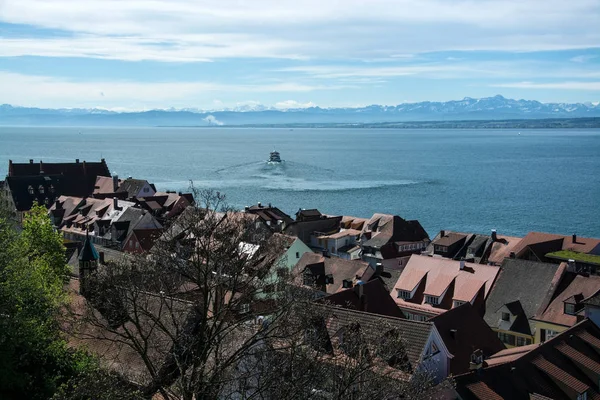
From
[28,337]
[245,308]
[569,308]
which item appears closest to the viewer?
[245,308]

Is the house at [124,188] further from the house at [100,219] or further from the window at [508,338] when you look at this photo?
the window at [508,338]

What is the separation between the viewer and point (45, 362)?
Result: 31.1 m

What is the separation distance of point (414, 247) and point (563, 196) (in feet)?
289

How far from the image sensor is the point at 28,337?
97.2 ft

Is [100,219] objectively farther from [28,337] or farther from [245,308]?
[245,308]

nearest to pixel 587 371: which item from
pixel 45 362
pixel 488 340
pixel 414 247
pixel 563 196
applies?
pixel 488 340

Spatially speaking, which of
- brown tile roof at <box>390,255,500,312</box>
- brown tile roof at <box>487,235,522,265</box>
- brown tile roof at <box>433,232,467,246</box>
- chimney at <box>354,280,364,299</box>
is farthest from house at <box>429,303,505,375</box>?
brown tile roof at <box>433,232,467,246</box>

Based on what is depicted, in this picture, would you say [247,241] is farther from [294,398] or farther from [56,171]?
[56,171]

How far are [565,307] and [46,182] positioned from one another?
70.7 meters

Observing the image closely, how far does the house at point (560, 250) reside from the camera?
213 feet

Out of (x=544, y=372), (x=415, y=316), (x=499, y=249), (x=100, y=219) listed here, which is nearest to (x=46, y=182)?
(x=100, y=219)

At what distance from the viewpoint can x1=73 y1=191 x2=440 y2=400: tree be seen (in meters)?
22.8

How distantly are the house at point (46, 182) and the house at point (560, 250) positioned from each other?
5486 centimetres

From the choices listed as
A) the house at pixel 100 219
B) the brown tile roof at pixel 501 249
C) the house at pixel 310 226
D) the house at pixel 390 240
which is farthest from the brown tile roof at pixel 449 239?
the house at pixel 100 219
